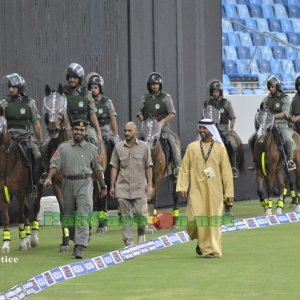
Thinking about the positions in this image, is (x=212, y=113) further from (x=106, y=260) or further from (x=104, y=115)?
(x=106, y=260)

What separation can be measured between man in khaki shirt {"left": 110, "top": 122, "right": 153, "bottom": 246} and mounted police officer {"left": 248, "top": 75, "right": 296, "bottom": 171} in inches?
333

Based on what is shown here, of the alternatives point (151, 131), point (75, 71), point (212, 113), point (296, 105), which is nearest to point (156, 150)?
point (151, 131)

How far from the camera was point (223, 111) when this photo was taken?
88.7 feet

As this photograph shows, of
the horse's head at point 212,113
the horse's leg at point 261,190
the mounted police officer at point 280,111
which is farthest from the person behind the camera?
the mounted police officer at point 280,111

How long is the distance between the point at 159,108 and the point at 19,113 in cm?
434

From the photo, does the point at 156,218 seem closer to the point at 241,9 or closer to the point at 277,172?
the point at 277,172

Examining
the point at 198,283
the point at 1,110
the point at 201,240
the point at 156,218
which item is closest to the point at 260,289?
the point at 198,283

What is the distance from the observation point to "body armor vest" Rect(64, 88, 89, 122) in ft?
70.0

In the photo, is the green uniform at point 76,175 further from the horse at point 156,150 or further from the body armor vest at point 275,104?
the body armor vest at point 275,104

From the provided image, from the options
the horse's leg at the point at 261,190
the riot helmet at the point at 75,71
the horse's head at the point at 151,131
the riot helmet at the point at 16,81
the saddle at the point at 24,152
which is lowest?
the horse's leg at the point at 261,190

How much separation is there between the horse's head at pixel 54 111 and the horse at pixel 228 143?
22.5ft

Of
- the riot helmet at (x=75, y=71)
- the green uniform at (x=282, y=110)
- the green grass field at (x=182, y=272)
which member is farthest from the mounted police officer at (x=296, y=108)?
the riot helmet at (x=75, y=71)

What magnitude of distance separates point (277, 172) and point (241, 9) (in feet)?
84.5

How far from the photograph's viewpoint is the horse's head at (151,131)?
2369 centimetres
